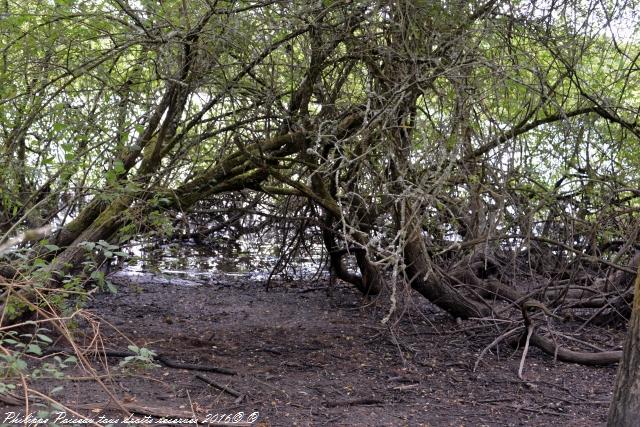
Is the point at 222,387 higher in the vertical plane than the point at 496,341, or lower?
lower

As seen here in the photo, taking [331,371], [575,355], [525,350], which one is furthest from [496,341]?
[331,371]

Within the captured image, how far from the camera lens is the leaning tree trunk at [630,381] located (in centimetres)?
367

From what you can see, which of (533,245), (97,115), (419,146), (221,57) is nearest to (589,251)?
(533,245)

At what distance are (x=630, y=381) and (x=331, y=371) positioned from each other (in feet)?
7.16

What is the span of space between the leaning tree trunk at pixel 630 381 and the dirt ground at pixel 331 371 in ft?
2.98

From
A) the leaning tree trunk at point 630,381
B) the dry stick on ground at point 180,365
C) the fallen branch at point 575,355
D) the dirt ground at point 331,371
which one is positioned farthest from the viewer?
the fallen branch at point 575,355

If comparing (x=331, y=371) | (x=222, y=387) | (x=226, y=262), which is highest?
(x=226, y=262)

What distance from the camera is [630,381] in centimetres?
371

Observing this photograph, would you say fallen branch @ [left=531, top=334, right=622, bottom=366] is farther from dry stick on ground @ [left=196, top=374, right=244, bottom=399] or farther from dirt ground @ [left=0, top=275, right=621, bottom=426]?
dry stick on ground @ [left=196, top=374, right=244, bottom=399]

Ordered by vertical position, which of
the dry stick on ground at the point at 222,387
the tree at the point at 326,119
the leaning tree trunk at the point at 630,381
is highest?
the tree at the point at 326,119

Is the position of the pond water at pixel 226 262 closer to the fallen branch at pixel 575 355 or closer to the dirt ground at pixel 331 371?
the dirt ground at pixel 331 371

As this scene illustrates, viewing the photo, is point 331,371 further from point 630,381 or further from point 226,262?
point 226,262

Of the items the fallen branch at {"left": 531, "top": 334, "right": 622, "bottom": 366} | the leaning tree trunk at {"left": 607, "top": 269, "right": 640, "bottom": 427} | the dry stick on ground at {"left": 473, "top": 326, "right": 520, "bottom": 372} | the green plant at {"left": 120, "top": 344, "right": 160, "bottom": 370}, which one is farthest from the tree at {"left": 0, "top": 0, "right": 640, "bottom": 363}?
the green plant at {"left": 120, "top": 344, "right": 160, "bottom": 370}

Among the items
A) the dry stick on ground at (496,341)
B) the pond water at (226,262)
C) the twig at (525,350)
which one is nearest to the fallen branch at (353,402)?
the dry stick on ground at (496,341)
